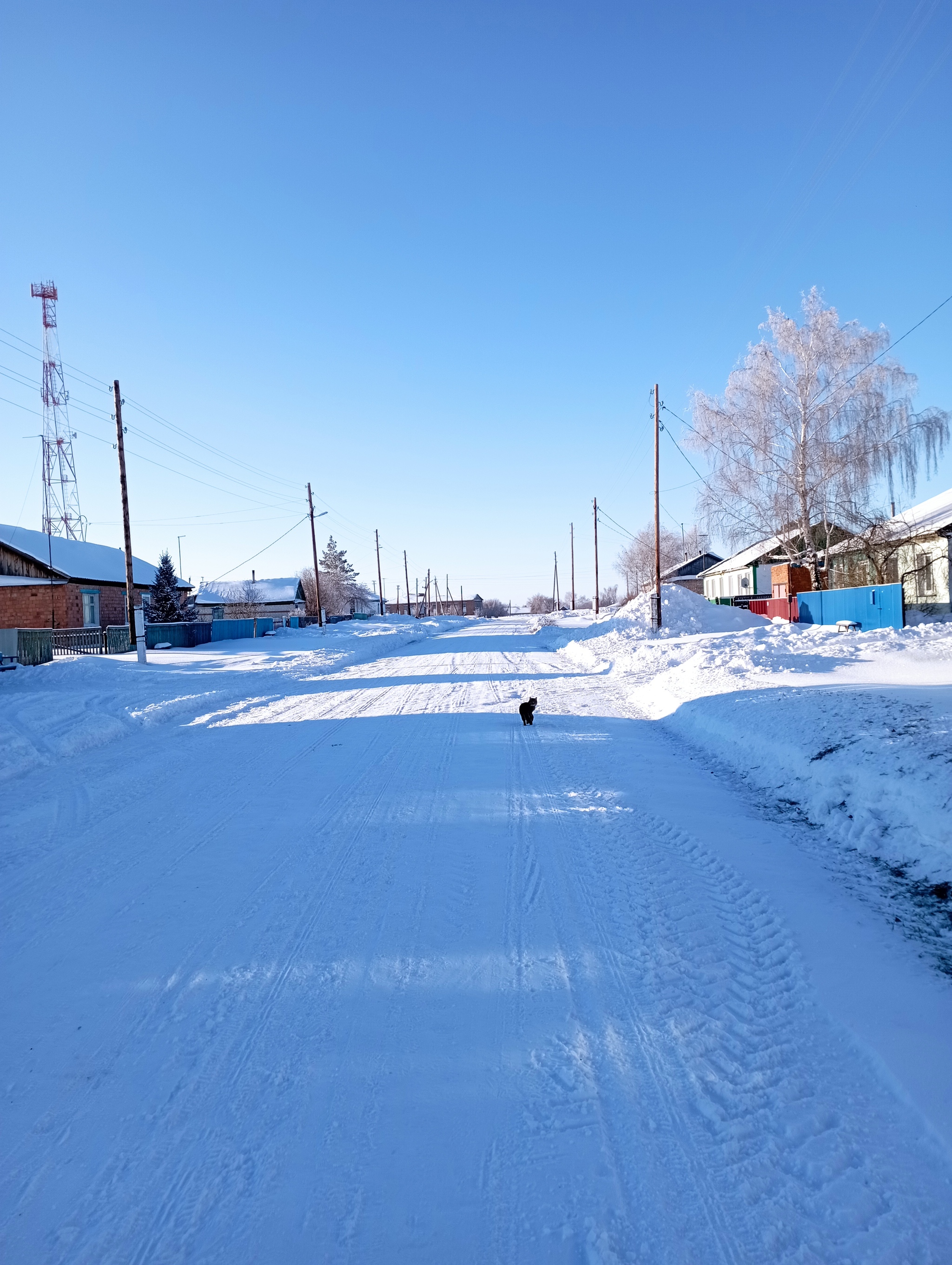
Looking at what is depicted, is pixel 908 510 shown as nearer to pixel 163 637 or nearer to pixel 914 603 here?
pixel 914 603

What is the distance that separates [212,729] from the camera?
11609 mm

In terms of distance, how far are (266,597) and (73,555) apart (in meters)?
34.8

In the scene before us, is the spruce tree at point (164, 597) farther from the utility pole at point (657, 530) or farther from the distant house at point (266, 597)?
the utility pole at point (657, 530)

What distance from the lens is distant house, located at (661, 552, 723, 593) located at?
65.1 metres

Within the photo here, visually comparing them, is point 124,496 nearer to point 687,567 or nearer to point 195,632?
point 195,632

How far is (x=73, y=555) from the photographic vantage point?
3747cm

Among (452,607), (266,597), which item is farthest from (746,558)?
(452,607)

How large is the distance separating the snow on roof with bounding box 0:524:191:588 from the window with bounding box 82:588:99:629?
688 millimetres

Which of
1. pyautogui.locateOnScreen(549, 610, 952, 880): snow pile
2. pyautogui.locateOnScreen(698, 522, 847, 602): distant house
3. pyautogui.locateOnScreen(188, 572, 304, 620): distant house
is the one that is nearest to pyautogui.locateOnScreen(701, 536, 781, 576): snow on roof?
pyautogui.locateOnScreen(698, 522, 847, 602): distant house

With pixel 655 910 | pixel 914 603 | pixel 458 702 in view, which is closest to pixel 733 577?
pixel 914 603

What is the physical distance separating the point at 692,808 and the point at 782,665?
28.6 feet

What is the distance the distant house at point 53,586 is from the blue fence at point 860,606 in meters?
27.9

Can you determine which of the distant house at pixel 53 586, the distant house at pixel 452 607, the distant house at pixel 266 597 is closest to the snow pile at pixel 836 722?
the distant house at pixel 53 586

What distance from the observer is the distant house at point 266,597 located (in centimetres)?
7006
